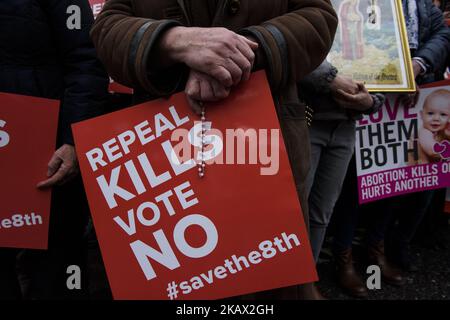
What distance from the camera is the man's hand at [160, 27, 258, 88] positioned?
870 millimetres

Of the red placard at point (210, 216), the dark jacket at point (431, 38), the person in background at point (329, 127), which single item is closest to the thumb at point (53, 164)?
the red placard at point (210, 216)

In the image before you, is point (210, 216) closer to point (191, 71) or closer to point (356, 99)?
point (191, 71)

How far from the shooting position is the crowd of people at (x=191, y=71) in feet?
2.99

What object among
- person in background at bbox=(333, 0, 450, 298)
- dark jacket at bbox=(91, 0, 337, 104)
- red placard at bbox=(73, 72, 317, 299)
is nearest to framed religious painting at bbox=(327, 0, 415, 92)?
person in background at bbox=(333, 0, 450, 298)

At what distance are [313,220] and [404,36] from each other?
88cm

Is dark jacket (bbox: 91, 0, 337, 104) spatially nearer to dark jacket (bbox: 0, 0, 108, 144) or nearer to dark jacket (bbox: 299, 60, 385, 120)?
dark jacket (bbox: 0, 0, 108, 144)

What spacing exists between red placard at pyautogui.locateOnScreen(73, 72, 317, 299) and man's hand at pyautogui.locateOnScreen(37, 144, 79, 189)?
0.38 meters

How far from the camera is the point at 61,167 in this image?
51.3 inches

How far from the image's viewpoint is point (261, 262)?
0.94m

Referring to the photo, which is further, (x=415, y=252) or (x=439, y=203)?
(x=439, y=203)

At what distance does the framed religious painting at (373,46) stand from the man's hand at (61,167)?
1049 mm

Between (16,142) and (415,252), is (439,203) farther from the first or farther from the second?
(16,142)

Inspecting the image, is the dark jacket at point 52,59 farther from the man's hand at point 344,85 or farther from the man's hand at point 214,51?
the man's hand at point 344,85
